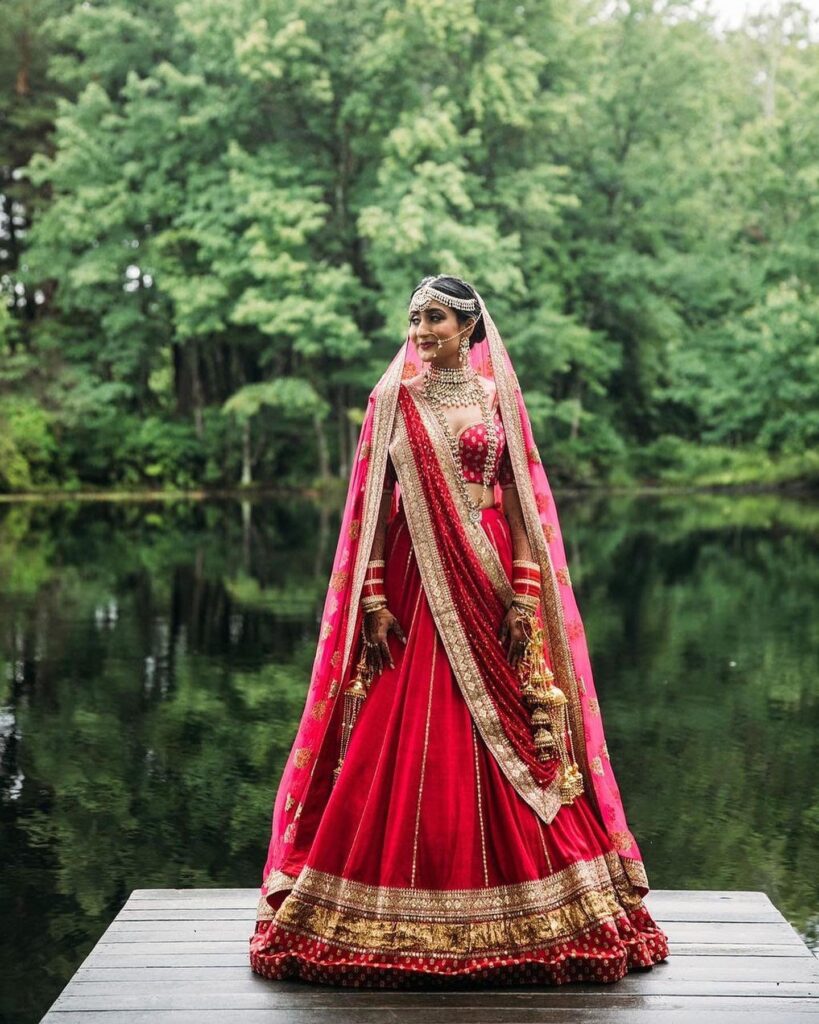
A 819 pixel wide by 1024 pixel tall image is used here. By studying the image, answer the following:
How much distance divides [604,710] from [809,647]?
283cm

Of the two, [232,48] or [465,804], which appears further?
[232,48]

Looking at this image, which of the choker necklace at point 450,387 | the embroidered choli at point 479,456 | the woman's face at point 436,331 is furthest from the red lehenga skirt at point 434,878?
the woman's face at point 436,331

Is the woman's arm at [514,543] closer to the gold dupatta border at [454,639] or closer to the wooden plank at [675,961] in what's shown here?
the gold dupatta border at [454,639]

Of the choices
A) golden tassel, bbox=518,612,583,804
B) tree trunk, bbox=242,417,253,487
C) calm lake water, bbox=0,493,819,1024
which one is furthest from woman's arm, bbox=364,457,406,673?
tree trunk, bbox=242,417,253,487

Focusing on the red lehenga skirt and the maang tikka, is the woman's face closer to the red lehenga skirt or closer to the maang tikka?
the maang tikka

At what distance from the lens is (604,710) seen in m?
7.50

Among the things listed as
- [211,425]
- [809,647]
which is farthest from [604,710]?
[211,425]

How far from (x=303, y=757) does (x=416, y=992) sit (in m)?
0.65

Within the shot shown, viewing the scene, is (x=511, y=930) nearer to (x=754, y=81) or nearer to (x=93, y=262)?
(x=93, y=262)

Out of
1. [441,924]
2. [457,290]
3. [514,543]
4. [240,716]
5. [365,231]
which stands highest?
[365,231]

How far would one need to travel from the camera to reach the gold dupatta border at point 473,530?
3.47m

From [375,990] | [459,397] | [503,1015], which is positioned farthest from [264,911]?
[459,397]

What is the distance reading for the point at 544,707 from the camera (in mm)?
3453

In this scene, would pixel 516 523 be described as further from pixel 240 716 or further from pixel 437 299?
pixel 240 716
